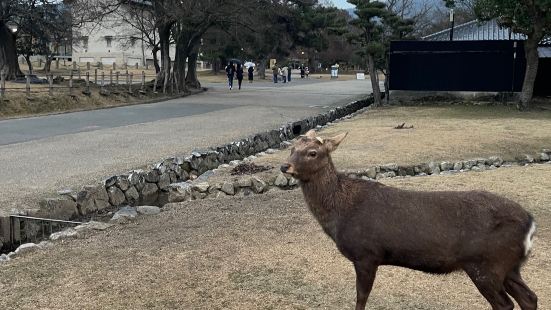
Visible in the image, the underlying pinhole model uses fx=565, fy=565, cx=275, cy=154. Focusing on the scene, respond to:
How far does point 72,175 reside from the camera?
10359 millimetres

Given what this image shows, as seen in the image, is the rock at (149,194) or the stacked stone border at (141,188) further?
the rock at (149,194)

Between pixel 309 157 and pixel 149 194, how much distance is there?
7.32m

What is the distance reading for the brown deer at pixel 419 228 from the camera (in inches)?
140

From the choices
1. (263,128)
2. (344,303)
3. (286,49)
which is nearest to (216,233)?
(344,303)

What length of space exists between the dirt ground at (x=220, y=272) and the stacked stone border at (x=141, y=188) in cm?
176

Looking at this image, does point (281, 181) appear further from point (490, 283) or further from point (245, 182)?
point (490, 283)

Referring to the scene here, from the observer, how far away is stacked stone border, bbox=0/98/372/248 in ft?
28.4

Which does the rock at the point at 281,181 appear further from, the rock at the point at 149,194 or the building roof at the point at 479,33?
the building roof at the point at 479,33

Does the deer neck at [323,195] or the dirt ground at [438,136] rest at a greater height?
the deer neck at [323,195]

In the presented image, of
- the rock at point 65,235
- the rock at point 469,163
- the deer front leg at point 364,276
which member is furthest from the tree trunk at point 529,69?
the deer front leg at point 364,276

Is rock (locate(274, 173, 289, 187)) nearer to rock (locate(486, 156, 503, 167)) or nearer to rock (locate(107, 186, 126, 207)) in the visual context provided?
rock (locate(107, 186, 126, 207))

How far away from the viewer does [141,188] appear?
34.7 ft

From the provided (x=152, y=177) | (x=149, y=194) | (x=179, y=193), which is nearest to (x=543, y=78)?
(x=152, y=177)

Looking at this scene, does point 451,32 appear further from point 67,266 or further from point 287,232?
point 67,266
